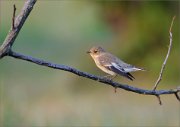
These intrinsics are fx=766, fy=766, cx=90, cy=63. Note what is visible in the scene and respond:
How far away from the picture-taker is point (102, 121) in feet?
30.6

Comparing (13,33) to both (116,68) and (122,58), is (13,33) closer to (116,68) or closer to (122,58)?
(116,68)

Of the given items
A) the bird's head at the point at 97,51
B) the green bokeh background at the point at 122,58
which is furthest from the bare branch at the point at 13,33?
the green bokeh background at the point at 122,58

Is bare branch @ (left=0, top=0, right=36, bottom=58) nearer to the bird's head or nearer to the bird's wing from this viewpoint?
the bird's wing

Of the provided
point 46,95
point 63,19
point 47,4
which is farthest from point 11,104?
point 47,4

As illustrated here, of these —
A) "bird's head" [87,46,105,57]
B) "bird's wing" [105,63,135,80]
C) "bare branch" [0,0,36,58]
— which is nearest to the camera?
"bare branch" [0,0,36,58]

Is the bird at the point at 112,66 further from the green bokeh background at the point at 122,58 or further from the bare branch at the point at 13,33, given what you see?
the green bokeh background at the point at 122,58

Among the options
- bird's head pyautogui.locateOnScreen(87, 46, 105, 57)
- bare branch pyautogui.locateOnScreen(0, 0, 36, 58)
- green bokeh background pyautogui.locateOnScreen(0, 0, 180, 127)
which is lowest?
green bokeh background pyautogui.locateOnScreen(0, 0, 180, 127)

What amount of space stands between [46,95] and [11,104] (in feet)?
26.1

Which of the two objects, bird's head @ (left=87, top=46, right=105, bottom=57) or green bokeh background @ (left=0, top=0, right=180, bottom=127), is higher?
bird's head @ (left=87, top=46, right=105, bottom=57)

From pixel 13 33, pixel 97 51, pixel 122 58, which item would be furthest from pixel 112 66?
pixel 122 58

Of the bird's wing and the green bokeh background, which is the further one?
the green bokeh background

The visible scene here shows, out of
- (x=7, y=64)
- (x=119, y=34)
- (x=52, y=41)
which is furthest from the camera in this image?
(x=52, y=41)

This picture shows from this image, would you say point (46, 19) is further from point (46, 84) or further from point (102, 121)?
point (102, 121)

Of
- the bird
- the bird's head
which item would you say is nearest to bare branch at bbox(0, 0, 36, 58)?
the bird
